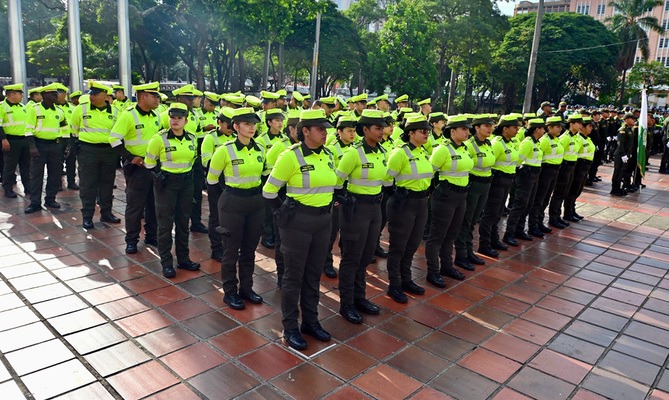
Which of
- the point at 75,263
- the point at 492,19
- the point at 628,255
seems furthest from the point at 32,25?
the point at 628,255

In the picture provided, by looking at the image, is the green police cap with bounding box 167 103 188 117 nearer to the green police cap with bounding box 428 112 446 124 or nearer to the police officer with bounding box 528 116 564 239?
the green police cap with bounding box 428 112 446 124

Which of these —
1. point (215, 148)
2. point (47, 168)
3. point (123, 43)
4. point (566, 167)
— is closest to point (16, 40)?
point (123, 43)

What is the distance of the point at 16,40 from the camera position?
38.9 feet

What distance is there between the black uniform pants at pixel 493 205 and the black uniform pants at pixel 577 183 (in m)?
2.79

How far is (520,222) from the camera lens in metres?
7.93

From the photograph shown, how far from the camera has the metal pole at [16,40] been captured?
11.7 metres

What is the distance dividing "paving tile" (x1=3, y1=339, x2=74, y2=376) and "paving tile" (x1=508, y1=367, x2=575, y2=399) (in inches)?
137

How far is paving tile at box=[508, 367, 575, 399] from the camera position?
3844 mm

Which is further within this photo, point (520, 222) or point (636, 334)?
point (520, 222)

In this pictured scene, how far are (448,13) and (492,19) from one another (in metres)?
3.79

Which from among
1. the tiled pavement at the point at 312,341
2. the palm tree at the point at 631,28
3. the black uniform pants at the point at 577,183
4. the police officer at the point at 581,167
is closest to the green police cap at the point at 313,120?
the tiled pavement at the point at 312,341

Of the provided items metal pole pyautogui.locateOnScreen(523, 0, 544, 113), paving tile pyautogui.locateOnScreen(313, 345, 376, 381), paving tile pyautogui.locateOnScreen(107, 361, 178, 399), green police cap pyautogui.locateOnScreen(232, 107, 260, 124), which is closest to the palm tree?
metal pole pyautogui.locateOnScreen(523, 0, 544, 113)

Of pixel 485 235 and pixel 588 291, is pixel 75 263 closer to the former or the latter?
pixel 485 235

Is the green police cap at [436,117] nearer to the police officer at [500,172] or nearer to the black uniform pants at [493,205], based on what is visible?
the police officer at [500,172]
